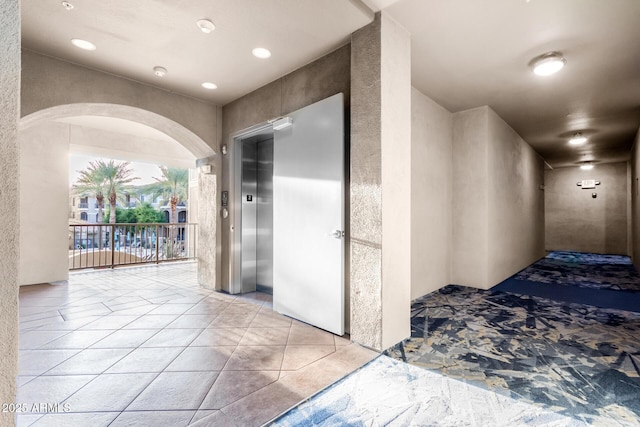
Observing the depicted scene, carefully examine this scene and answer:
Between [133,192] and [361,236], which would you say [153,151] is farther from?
[133,192]

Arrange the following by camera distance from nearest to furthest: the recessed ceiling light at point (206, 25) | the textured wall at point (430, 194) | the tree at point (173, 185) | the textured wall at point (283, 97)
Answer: the recessed ceiling light at point (206, 25) → the textured wall at point (283, 97) → the textured wall at point (430, 194) → the tree at point (173, 185)

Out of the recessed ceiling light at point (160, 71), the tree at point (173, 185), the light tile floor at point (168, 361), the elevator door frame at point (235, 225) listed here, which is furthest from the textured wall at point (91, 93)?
the tree at point (173, 185)

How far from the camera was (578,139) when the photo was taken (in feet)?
21.6

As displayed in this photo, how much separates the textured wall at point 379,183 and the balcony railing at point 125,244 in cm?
621

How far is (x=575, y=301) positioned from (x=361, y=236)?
3532mm

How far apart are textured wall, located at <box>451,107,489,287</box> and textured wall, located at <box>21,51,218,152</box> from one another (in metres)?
4.03

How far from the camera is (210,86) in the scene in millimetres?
3941

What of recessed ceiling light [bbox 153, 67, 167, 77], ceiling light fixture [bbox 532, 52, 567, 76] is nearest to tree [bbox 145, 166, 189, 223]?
recessed ceiling light [bbox 153, 67, 167, 77]

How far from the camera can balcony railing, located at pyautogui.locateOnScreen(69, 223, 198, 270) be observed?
6.59m

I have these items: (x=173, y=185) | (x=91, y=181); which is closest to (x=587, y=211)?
(x=173, y=185)

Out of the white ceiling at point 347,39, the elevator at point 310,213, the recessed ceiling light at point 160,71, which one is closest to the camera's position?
the white ceiling at point 347,39

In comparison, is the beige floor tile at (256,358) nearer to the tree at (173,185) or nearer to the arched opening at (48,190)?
the arched opening at (48,190)

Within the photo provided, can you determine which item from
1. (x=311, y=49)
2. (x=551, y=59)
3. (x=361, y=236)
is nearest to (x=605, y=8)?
(x=551, y=59)

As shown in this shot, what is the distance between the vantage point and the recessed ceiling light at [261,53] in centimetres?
305
